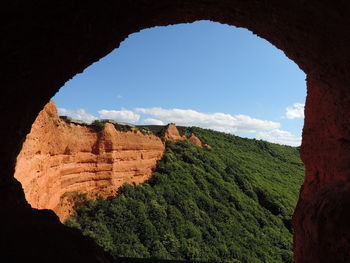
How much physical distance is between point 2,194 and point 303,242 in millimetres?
4947

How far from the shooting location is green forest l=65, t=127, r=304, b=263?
16594 mm

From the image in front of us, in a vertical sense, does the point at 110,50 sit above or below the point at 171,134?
above

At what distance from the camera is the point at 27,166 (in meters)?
10.4

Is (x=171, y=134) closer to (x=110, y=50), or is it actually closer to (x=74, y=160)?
(x=74, y=160)

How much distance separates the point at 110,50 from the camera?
5258 millimetres

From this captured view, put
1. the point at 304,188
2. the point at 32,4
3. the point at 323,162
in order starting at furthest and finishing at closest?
the point at 304,188, the point at 323,162, the point at 32,4

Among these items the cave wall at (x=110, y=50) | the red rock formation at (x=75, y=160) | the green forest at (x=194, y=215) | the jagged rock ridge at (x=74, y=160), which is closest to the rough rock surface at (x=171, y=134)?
the green forest at (x=194, y=215)

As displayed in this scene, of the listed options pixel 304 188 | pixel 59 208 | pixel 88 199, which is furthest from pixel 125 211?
pixel 304 188

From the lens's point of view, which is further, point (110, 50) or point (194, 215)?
point (194, 215)

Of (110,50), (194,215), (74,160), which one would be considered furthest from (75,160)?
(110,50)

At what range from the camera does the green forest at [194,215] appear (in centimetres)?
1659

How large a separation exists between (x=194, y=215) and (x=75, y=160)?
10.1 m

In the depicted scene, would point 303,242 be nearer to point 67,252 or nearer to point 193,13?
point 67,252

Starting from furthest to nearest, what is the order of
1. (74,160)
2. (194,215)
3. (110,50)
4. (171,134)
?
(171,134) < (194,215) < (74,160) < (110,50)
